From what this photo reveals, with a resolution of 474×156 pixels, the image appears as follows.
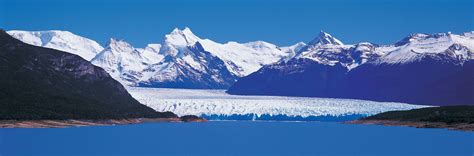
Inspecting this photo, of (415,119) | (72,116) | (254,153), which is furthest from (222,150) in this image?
(415,119)

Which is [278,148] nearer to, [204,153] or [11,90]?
[204,153]

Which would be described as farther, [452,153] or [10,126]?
[10,126]

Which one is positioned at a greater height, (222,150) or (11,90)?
(11,90)

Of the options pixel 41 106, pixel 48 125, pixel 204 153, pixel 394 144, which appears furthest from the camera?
pixel 41 106

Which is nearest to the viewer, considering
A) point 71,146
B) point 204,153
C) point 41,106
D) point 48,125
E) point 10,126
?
point 204,153

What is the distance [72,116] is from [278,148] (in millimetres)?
94056

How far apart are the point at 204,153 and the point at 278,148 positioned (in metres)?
13.4

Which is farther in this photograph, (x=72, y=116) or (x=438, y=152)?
(x=72, y=116)

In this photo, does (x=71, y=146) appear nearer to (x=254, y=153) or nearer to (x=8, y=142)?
(x=8, y=142)

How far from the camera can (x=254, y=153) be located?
294 ft

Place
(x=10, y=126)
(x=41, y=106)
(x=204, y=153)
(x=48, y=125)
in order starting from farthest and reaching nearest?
(x=41, y=106)
(x=48, y=125)
(x=10, y=126)
(x=204, y=153)

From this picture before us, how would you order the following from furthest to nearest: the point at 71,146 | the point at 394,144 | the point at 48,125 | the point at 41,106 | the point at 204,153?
the point at 41,106 < the point at 48,125 < the point at 394,144 < the point at 71,146 < the point at 204,153

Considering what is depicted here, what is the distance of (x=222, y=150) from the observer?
9262 cm

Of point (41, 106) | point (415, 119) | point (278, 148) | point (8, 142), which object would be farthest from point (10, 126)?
point (415, 119)
